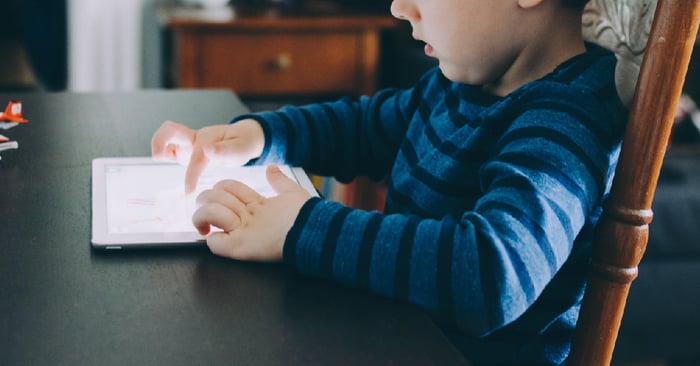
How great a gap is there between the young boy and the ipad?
0.06ft

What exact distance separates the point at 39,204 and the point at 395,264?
11.9 inches

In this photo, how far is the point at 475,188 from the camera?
688mm

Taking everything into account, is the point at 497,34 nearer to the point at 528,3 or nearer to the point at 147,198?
the point at 528,3

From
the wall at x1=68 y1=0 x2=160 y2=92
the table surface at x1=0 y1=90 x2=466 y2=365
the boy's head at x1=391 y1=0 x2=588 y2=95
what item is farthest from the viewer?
the wall at x1=68 y1=0 x2=160 y2=92

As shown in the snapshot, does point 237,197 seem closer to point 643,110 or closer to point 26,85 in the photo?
point 643,110

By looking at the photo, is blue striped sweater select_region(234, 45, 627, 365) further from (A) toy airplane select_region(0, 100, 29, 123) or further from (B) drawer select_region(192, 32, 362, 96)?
(B) drawer select_region(192, 32, 362, 96)

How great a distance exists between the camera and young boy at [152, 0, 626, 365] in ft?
1.72

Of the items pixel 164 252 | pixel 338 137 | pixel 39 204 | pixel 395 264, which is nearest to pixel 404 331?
pixel 395 264

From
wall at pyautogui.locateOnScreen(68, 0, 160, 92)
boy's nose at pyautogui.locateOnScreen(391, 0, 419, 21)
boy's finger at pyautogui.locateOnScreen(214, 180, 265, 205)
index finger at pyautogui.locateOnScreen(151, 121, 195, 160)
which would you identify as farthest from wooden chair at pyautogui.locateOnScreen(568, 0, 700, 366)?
wall at pyautogui.locateOnScreen(68, 0, 160, 92)

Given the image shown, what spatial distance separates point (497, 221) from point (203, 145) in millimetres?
311

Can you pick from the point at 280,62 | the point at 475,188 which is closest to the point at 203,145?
the point at 475,188

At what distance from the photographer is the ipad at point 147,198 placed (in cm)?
58

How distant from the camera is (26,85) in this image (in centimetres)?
194

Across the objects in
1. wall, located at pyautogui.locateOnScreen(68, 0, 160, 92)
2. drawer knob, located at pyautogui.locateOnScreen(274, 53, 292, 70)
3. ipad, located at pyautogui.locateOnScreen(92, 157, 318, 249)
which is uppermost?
ipad, located at pyautogui.locateOnScreen(92, 157, 318, 249)
